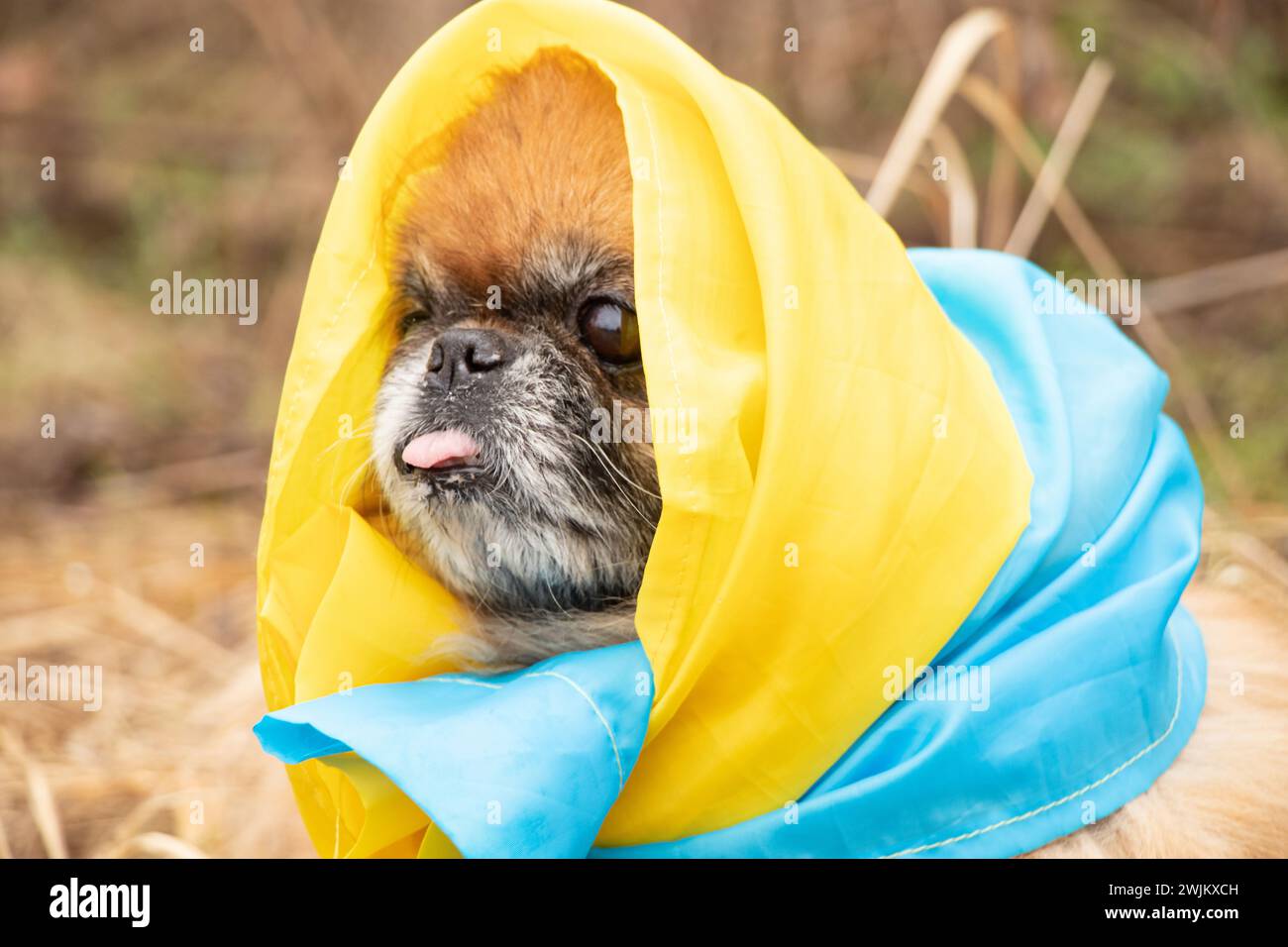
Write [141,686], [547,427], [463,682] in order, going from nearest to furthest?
[547,427]
[463,682]
[141,686]

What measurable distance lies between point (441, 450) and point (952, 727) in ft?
3.05

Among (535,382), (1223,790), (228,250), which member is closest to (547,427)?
(535,382)

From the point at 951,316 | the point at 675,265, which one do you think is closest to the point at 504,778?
the point at 675,265

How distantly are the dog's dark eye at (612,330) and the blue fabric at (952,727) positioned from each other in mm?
496

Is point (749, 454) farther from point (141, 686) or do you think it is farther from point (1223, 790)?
point (141, 686)

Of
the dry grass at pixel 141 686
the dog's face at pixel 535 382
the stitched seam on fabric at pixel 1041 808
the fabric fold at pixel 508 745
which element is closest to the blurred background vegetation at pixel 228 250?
the dry grass at pixel 141 686

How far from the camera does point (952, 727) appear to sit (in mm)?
1833

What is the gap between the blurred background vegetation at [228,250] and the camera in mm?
3311

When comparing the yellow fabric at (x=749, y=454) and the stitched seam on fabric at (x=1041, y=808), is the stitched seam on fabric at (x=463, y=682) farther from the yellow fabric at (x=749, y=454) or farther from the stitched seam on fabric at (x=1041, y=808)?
the stitched seam on fabric at (x=1041, y=808)

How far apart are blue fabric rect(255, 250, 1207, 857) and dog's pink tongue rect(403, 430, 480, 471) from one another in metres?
0.38

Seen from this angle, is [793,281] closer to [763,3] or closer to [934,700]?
[934,700]

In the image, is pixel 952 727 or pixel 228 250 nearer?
pixel 952 727

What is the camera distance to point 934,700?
74.4 inches

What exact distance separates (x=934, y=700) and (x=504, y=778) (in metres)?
0.68
